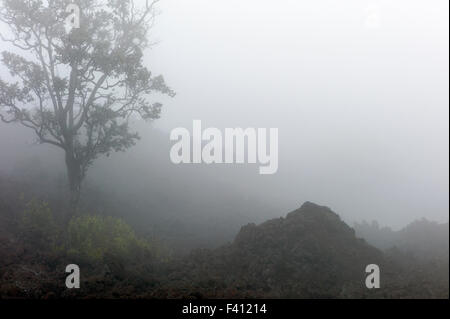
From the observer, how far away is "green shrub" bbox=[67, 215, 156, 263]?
37.7 feet

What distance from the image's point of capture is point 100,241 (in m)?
13.0

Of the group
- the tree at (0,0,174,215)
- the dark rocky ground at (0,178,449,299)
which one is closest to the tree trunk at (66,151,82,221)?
the tree at (0,0,174,215)

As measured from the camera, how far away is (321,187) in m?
46.0

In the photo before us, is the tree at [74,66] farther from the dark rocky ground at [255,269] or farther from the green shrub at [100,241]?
the dark rocky ground at [255,269]

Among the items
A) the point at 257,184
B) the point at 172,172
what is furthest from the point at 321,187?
the point at 172,172

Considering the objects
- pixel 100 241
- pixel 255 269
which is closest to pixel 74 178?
pixel 100 241

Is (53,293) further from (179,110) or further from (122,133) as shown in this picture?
(179,110)

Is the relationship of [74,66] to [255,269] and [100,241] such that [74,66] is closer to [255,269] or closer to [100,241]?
[100,241]

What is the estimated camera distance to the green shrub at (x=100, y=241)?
1149cm

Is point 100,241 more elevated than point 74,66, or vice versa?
point 74,66

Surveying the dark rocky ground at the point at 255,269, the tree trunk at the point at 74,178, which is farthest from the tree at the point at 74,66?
the dark rocky ground at the point at 255,269

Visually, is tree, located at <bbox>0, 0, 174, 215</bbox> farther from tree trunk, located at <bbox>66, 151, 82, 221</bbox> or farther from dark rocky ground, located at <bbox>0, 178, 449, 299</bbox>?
dark rocky ground, located at <bbox>0, 178, 449, 299</bbox>

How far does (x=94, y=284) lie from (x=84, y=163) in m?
7.17

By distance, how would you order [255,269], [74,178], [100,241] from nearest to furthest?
[255,269]
[100,241]
[74,178]
